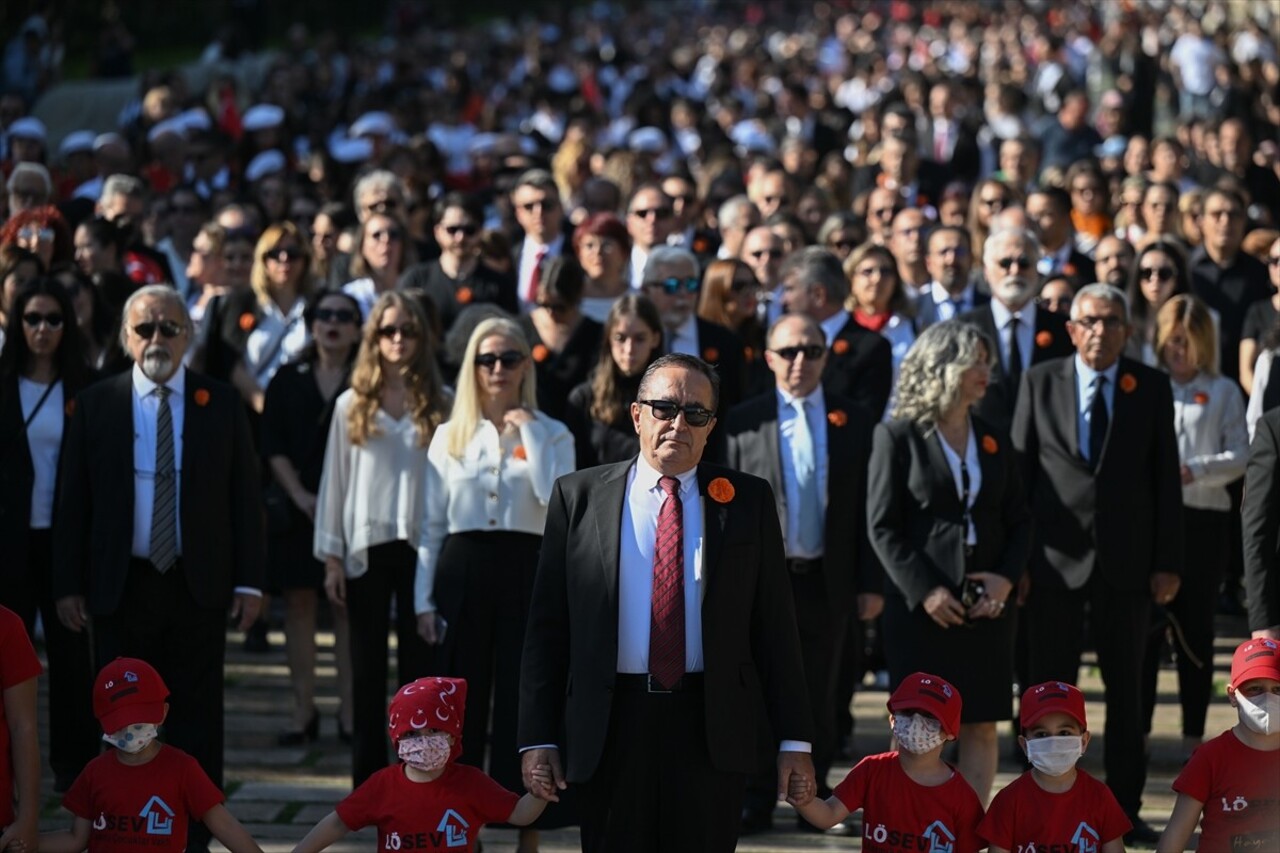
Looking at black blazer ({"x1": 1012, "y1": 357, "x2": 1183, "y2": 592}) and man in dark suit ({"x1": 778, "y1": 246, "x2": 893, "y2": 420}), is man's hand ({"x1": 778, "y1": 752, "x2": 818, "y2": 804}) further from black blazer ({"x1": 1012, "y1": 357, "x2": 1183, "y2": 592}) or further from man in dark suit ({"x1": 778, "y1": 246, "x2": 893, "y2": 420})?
man in dark suit ({"x1": 778, "y1": 246, "x2": 893, "y2": 420})

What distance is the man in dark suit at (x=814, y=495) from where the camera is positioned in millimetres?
9031

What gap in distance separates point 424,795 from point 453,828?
0.14 metres

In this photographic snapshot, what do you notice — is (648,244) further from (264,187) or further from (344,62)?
(344,62)

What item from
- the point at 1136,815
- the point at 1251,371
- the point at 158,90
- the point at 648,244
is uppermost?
the point at 158,90

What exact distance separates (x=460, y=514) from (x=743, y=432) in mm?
1325

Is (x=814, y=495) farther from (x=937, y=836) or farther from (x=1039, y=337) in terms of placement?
(x=937, y=836)

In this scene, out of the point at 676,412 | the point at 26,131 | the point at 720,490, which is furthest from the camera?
the point at 26,131

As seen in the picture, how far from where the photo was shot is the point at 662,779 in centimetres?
651

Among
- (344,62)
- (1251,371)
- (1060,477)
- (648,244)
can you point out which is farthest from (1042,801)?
(344,62)

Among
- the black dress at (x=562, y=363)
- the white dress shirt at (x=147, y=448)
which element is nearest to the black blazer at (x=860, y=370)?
the black dress at (x=562, y=363)

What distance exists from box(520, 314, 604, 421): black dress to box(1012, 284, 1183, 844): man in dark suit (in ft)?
7.10

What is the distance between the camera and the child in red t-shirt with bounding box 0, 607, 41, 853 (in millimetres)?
6934

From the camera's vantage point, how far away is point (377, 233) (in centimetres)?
1167

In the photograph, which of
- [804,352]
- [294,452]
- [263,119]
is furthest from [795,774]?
[263,119]
